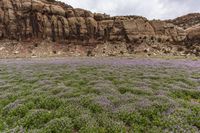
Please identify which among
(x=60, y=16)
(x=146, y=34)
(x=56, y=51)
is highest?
(x=60, y=16)

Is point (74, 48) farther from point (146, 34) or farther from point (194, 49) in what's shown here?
point (194, 49)

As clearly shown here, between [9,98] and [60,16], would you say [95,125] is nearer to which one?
[9,98]

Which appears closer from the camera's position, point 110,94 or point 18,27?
point 110,94

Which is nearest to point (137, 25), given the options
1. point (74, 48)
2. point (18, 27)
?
point (74, 48)

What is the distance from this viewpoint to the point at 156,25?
352 ft

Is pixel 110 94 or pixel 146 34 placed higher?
pixel 146 34

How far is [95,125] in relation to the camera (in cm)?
842

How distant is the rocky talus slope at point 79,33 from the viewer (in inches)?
3433

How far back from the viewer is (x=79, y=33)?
9881cm

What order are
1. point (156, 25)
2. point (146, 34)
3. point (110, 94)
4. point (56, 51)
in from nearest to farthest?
point (110, 94) → point (56, 51) → point (146, 34) → point (156, 25)

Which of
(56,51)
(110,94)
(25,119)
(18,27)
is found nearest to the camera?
(25,119)

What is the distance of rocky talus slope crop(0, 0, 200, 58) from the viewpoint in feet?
286

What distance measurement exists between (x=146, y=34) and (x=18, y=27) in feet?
217

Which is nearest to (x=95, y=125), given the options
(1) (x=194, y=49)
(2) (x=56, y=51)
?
(2) (x=56, y=51)
